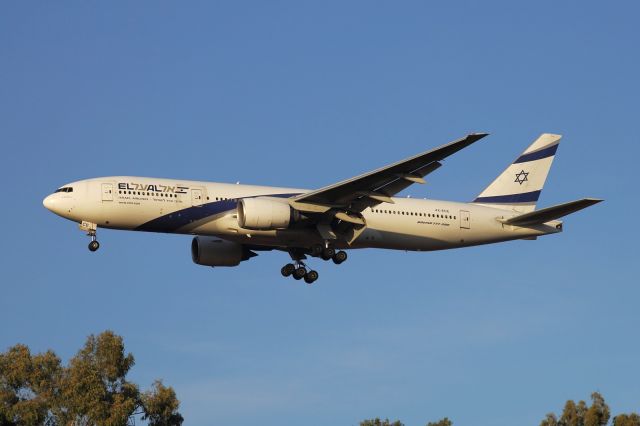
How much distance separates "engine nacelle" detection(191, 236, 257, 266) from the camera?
2228 inches

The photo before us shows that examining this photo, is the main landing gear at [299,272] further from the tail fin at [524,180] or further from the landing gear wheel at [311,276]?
the tail fin at [524,180]

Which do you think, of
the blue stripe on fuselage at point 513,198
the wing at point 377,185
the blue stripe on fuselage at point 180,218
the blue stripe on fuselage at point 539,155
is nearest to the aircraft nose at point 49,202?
the blue stripe on fuselage at point 180,218

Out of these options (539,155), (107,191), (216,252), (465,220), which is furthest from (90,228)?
(539,155)

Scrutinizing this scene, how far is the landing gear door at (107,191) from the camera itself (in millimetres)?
50375

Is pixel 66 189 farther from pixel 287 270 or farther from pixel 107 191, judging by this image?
pixel 287 270

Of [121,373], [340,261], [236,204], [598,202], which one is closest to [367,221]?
[340,261]

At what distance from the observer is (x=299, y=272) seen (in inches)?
2194

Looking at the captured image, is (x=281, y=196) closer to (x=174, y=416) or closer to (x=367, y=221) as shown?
(x=367, y=221)

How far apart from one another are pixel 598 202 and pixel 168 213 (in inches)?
671

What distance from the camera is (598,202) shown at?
163ft

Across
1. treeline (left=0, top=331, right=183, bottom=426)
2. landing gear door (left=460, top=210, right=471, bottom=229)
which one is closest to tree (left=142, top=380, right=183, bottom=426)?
treeline (left=0, top=331, right=183, bottom=426)

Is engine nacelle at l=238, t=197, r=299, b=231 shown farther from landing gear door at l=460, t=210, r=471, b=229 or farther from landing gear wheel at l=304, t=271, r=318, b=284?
landing gear door at l=460, t=210, r=471, b=229

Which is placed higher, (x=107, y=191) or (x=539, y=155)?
(x=539, y=155)

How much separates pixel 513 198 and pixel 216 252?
14014 mm
